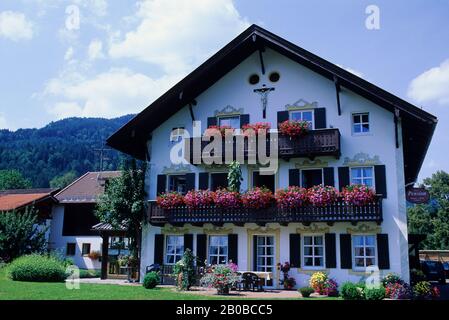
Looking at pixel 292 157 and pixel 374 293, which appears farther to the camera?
pixel 292 157

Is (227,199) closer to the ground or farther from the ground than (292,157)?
closer to the ground

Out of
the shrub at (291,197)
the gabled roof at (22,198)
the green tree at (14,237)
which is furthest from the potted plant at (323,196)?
the gabled roof at (22,198)

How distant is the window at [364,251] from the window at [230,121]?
7253 mm

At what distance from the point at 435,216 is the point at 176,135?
4057 centimetres

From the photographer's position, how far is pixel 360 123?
808 inches

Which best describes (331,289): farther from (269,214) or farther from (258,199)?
(258,199)

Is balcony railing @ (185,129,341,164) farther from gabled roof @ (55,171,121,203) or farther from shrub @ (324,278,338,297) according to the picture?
gabled roof @ (55,171,121,203)

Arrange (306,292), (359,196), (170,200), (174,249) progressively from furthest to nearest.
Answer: (174,249)
(170,200)
(359,196)
(306,292)

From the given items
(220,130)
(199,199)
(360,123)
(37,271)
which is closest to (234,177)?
(199,199)

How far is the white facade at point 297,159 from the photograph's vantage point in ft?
63.3

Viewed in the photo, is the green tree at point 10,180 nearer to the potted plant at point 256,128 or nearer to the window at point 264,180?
the window at point 264,180
